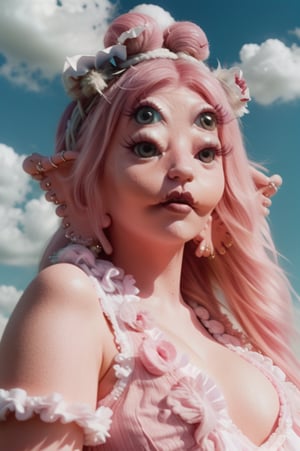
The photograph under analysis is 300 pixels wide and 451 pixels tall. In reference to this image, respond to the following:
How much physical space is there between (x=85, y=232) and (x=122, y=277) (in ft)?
0.67

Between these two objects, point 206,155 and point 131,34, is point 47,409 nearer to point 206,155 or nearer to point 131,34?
point 206,155

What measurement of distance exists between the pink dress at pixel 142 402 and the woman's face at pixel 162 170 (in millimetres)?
219

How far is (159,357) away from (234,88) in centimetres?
116

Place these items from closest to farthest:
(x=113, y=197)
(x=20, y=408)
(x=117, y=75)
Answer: (x=20, y=408)
(x=113, y=197)
(x=117, y=75)

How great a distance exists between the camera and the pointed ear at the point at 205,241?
8.57 ft

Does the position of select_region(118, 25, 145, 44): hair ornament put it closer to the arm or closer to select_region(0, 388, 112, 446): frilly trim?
the arm

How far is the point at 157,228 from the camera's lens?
228 centimetres

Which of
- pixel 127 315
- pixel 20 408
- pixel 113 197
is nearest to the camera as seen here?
pixel 20 408

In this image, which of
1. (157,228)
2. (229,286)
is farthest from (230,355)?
(157,228)

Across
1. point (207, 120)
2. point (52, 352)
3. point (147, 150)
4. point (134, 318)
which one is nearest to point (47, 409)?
point (52, 352)

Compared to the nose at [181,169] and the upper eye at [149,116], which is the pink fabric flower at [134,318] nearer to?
the nose at [181,169]

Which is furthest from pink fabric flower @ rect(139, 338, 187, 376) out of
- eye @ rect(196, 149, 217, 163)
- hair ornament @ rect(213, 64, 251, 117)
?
hair ornament @ rect(213, 64, 251, 117)

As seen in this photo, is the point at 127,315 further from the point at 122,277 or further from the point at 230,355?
the point at 230,355

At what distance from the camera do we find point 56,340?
1894 millimetres
